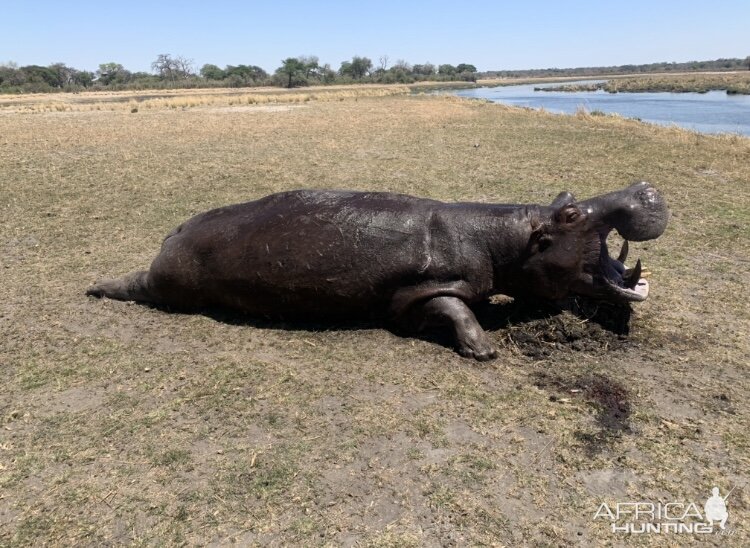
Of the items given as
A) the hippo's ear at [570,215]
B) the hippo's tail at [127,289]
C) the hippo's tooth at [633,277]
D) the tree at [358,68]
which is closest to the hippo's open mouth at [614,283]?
the hippo's tooth at [633,277]

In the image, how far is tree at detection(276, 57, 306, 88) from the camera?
9519 cm

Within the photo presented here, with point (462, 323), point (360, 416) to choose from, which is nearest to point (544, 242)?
point (462, 323)

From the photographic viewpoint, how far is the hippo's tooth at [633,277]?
492 centimetres

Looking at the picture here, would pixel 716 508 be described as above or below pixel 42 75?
below

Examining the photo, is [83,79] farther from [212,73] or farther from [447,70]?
[447,70]

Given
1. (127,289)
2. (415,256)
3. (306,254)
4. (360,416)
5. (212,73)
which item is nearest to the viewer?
(360,416)

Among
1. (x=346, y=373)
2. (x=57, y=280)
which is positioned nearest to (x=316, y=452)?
(x=346, y=373)

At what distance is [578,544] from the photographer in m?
2.90

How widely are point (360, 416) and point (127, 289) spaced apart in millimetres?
3569

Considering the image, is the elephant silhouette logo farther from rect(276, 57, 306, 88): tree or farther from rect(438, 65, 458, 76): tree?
rect(438, 65, 458, 76): tree

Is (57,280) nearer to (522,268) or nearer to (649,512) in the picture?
(522,268)

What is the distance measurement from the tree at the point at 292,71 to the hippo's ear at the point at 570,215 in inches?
→ 3728

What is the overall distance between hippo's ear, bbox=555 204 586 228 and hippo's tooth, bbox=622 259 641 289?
0.65 m

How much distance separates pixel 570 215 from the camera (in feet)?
15.9
